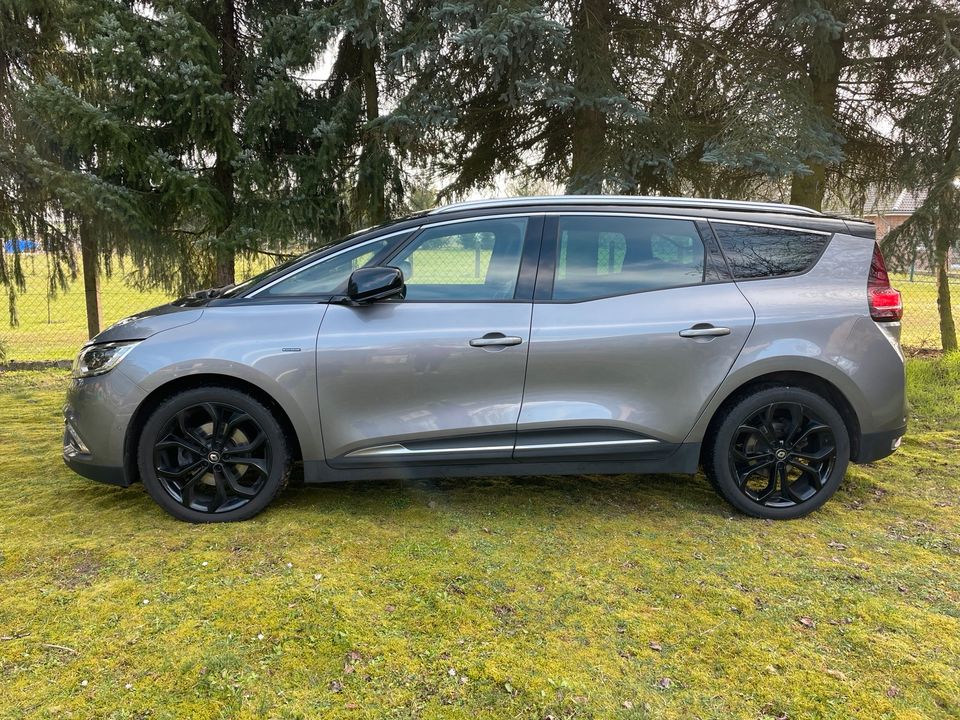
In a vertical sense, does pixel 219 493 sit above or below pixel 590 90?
below

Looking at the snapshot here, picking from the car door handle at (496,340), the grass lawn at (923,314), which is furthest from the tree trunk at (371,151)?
the grass lawn at (923,314)

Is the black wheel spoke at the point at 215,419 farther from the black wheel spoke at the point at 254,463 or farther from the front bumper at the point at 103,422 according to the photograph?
the front bumper at the point at 103,422

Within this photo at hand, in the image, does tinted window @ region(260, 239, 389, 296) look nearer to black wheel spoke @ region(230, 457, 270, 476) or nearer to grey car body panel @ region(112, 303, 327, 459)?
grey car body panel @ region(112, 303, 327, 459)

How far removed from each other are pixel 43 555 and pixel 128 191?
4.20 meters

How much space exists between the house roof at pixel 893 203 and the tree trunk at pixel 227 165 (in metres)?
7.34

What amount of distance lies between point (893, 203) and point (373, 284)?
7482mm

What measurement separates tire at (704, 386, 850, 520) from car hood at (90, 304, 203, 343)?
291 cm

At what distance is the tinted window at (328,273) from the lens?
3410mm

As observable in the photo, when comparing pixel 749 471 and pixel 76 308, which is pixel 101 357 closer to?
pixel 749 471

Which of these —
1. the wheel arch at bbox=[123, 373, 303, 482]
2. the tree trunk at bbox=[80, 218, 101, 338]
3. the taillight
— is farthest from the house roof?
the tree trunk at bbox=[80, 218, 101, 338]

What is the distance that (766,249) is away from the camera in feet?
11.5

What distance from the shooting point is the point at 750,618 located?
258 cm

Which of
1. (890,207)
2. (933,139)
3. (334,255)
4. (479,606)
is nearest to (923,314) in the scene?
(890,207)

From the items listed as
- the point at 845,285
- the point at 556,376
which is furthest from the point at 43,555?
the point at 845,285
